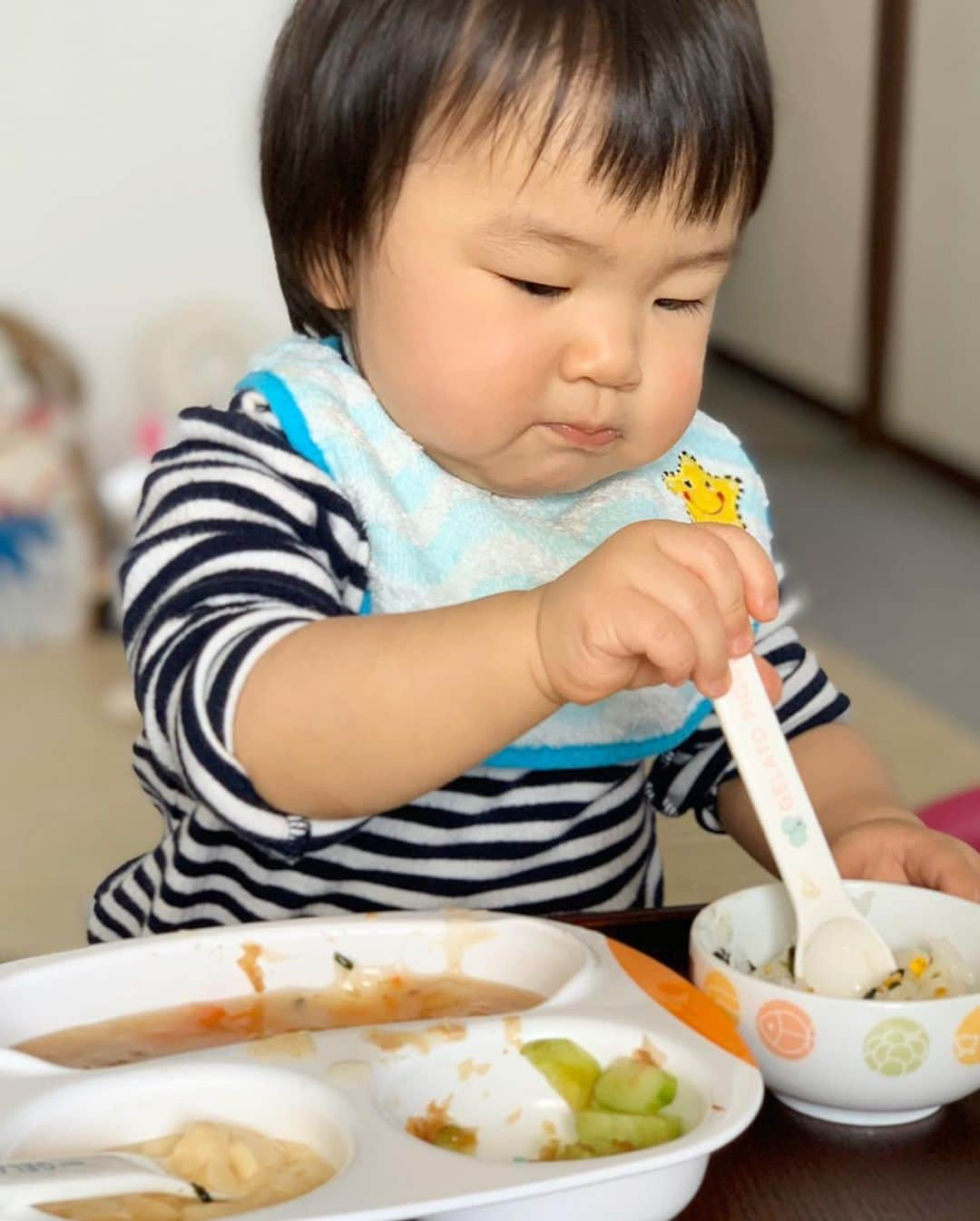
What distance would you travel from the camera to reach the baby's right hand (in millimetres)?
584

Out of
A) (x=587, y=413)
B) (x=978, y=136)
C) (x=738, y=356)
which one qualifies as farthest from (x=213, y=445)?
(x=738, y=356)

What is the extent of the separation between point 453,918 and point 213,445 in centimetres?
29

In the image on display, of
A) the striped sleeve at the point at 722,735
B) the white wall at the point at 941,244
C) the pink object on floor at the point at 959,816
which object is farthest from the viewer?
the white wall at the point at 941,244

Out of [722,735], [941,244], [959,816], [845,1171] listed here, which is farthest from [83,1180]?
A: [941,244]

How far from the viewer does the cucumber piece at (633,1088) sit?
54 cm

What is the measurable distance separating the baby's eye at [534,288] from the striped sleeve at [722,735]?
28cm

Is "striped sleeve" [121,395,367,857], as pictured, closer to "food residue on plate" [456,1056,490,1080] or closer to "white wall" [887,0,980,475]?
"food residue on plate" [456,1056,490,1080]

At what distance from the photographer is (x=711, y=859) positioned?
1.06 metres

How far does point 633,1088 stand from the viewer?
55 centimetres

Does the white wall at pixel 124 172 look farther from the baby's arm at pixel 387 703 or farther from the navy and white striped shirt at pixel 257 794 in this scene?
the baby's arm at pixel 387 703

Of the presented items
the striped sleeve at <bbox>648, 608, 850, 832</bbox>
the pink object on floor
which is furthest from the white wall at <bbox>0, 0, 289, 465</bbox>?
the striped sleeve at <bbox>648, 608, 850, 832</bbox>

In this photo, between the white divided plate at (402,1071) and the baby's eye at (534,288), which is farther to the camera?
the baby's eye at (534,288)

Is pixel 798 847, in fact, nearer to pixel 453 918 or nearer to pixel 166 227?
pixel 453 918

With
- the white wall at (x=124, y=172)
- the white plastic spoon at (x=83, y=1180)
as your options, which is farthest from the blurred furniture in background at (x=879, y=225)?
the white plastic spoon at (x=83, y=1180)
